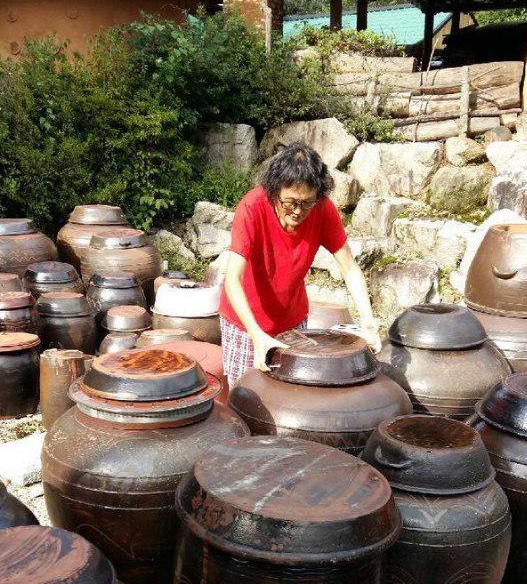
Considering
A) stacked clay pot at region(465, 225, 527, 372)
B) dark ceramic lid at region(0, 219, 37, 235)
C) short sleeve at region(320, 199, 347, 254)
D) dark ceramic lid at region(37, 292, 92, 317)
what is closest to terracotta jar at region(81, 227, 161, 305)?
dark ceramic lid at region(0, 219, 37, 235)

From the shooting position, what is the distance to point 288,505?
2.01 meters

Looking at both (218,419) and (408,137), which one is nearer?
(218,419)

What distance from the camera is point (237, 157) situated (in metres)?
10.9

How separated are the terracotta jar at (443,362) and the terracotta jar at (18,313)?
2858 mm

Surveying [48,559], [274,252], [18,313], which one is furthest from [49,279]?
[48,559]

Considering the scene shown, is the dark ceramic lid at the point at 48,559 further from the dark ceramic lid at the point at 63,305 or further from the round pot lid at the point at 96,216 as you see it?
the round pot lid at the point at 96,216

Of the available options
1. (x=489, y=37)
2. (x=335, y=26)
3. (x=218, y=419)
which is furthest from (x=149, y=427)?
(x=489, y=37)

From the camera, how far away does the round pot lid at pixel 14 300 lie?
5180mm

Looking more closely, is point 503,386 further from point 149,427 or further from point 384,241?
point 384,241

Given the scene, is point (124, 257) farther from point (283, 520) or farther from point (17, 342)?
point (283, 520)

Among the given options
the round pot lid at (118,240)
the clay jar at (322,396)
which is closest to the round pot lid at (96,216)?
the round pot lid at (118,240)

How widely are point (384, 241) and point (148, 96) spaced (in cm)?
379

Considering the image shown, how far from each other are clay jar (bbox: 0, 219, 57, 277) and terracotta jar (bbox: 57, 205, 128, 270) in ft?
1.29

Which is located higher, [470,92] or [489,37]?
[489,37]
